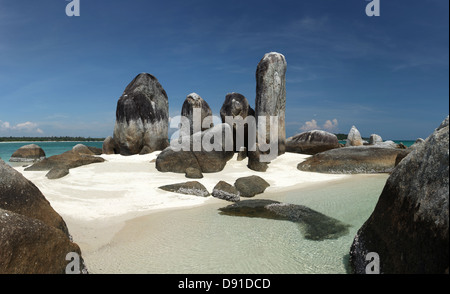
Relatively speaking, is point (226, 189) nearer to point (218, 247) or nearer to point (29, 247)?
point (218, 247)

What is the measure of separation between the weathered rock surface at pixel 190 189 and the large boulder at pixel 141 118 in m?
8.88

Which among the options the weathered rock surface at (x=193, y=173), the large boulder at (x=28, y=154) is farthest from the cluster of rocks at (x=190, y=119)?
the large boulder at (x=28, y=154)

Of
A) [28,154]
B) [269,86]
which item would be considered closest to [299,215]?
[269,86]

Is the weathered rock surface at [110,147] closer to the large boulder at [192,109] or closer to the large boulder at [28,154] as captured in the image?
the large boulder at [192,109]

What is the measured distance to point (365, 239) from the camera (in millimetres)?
3307

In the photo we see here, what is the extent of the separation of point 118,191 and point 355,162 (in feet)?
31.0

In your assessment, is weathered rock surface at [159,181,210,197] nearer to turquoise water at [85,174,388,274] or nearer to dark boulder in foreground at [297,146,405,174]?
turquoise water at [85,174,388,274]

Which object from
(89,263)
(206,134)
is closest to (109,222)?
(89,263)

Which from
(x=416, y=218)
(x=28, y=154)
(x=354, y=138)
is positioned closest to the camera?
(x=416, y=218)

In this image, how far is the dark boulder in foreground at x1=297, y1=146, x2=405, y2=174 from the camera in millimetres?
11203

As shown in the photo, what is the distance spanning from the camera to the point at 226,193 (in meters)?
7.19

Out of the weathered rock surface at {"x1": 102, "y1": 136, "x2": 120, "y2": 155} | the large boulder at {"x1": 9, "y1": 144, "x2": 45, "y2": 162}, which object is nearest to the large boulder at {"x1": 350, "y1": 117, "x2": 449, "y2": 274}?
the weathered rock surface at {"x1": 102, "y1": 136, "x2": 120, "y2": 155}

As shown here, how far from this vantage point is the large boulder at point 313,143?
1639cm
